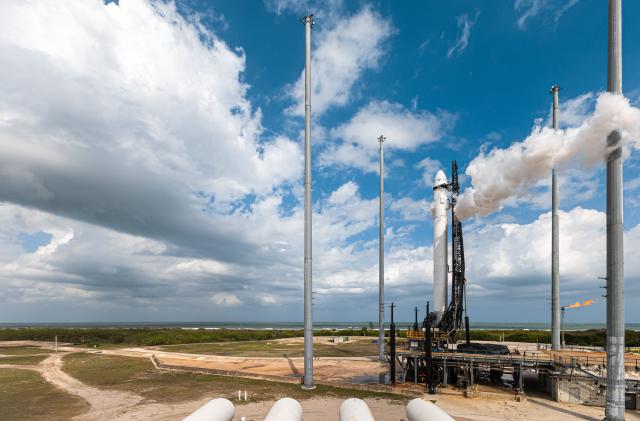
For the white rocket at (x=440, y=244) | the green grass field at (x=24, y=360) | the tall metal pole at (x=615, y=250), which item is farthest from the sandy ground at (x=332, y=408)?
the green grass field at (x=24, y=360)

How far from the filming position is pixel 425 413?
14.8 meters

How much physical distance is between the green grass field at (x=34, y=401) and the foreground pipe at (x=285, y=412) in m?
15.1

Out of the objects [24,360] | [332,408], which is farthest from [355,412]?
[24,360]

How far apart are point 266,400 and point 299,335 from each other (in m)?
67.2

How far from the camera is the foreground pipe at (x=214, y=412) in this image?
14006mm

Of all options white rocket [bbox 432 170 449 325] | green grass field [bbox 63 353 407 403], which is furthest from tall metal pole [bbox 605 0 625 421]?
white rocket [bbox 432 170 449 325]

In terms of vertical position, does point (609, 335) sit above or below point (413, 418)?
above

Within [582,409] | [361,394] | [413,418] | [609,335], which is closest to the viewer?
[413,418]

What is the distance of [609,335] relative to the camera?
70.9ft

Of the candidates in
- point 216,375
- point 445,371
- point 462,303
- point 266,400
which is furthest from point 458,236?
point 216,375

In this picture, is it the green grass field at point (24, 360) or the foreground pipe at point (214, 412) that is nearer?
the foreground pipe at point (214, 412)

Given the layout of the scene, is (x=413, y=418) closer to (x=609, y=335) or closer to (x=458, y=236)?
(x=609, y=335)

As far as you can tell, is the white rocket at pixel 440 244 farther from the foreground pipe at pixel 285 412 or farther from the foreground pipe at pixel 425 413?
the foreground pipe at pixel 285 412

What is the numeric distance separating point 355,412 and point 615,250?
17.4m
